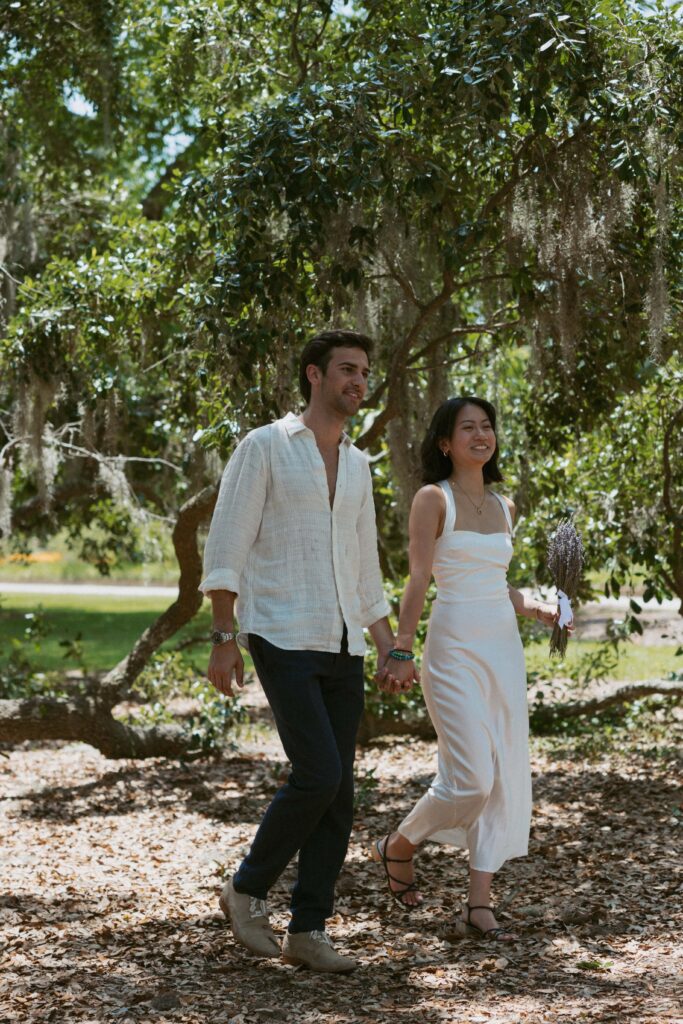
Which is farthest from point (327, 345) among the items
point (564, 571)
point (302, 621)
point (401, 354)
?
point (401, 354)

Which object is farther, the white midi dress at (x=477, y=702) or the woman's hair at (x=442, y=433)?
the woman's hair at (x=442, y=433)

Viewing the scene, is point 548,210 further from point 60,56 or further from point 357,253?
point 60,56

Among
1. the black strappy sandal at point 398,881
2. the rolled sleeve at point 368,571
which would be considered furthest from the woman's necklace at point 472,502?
the black strappy sandal at point 398,881

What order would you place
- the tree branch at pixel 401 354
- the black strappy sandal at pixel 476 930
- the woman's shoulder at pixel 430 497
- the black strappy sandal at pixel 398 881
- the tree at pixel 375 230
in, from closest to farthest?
the black strappy sandal at pixel 476 930
the woman's shoulder at pixel 430 497
the black strappy sandal at pixel 398 881
the tree at pixel 375 230
the tree branch at pixel 401 354

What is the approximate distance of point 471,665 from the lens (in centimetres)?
404

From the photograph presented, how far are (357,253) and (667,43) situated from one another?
1.63m

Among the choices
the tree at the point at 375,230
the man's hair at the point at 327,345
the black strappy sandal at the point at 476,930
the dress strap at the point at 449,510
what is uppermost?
the tree at the point at 375,230

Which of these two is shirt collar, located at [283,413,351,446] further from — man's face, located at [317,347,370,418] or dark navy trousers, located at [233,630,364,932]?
dark navy trousers, located at [233,630,364,932]

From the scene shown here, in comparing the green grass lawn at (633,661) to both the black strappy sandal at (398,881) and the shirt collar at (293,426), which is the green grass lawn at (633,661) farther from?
the shirt collar at (293,426)

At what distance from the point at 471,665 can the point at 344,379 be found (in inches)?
41.9

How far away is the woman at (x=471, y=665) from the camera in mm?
3986

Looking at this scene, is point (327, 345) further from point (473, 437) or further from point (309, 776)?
point (309, 776)

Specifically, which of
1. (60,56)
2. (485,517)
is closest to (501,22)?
(485,517)

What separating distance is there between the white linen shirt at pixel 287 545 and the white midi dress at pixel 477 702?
17.1 inches
